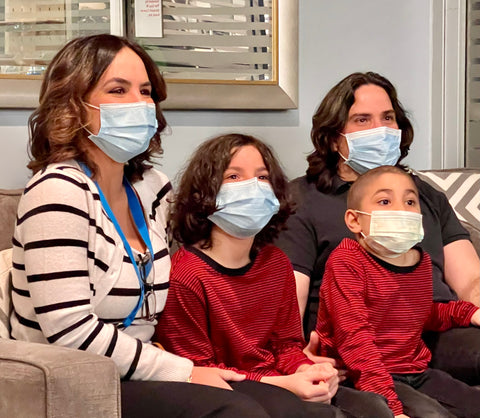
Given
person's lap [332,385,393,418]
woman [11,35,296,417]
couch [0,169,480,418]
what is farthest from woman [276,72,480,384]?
couch [0,169,480,418]

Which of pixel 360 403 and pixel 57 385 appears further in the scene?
pixel 360 403

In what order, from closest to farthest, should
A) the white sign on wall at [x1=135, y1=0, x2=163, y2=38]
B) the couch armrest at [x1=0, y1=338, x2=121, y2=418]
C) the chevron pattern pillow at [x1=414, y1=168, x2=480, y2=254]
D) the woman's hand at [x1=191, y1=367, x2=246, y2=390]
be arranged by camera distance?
the couch armrest at [x1=0, y1=338, x2=121, y2=418] → the woman's hand at [x1=191, y1=367, x2=246, y2=390] → the white sign on wall at [x1=135, y1=0, x2=163, y2=38] → the chevron pattern pillow at [x1=414, y1=168, x2=480, y2=254]

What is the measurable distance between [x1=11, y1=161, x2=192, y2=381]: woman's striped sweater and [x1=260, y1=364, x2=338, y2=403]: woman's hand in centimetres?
21

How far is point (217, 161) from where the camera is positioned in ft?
6.43

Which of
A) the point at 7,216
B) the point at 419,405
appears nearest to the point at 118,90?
the point at 7,216

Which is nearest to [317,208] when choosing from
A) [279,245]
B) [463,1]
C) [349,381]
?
[279,245]

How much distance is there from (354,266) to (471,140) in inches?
52.9

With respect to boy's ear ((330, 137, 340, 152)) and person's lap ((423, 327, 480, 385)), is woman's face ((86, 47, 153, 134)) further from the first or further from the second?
person's lap ((423, 327, 480, 385))

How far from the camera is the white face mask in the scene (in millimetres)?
2033

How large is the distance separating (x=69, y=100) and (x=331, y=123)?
33.7 inches

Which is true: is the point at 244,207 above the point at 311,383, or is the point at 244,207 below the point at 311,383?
above

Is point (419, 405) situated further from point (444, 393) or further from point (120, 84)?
point (120, 84)

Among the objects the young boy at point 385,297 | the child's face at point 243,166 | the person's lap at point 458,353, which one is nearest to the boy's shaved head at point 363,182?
the young boy at point 385,297

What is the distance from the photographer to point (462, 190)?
8.67 ft
